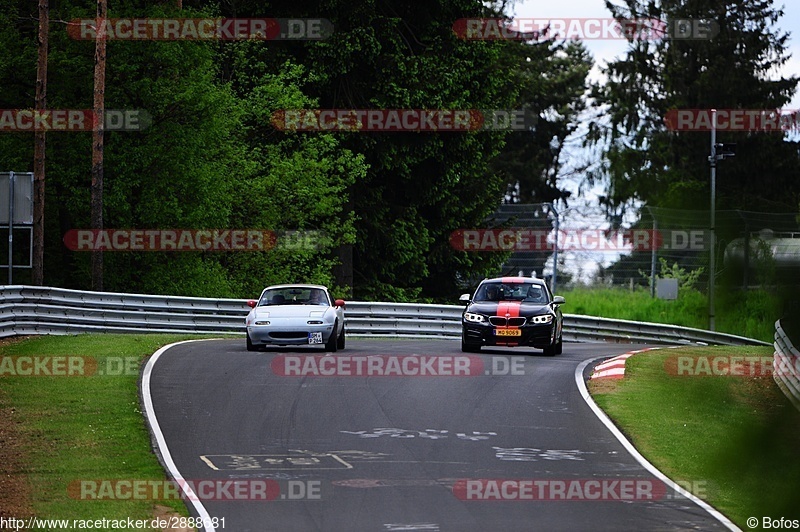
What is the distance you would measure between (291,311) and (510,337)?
4.31 meters

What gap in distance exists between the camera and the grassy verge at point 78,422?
1147 centimetres

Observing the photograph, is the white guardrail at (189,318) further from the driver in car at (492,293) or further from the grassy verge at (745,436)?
the grassy verge at (745,436)

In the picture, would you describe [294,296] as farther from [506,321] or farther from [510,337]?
[510,337]

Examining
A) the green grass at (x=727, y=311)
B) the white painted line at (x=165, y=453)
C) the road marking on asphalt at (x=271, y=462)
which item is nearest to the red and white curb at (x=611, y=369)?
the white painted line at (x=165, y=453)

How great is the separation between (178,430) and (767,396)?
1315 centimetres

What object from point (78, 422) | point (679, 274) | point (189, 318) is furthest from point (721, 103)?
point (189, 318)

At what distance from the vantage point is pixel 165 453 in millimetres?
13961

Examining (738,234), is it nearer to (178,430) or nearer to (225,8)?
(178,430)

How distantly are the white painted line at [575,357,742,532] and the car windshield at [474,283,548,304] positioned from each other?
3.23 meters

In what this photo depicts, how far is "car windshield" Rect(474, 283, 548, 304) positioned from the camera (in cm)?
2584

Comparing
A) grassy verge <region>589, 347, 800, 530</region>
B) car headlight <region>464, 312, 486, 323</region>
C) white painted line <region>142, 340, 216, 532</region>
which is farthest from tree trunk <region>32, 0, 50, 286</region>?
grassy verge <region>589, 347, 800, 530</region>

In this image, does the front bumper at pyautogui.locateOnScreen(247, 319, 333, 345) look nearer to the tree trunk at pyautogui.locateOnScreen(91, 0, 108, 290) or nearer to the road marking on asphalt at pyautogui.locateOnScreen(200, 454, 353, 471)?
the road marking on asphalt at pyautogui.locateOnScreen(200, 454, 353, 471)

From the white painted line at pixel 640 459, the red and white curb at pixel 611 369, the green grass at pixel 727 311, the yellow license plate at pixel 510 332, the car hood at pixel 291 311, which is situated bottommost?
the red and white curb at pixel 611 369

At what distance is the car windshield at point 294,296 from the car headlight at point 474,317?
9.24 feet
